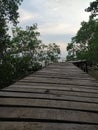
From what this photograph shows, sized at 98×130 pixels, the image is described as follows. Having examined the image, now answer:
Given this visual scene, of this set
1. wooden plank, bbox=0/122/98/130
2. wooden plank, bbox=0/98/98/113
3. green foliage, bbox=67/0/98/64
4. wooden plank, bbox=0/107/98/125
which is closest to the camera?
wooden plank, bbox=0/122/98/130

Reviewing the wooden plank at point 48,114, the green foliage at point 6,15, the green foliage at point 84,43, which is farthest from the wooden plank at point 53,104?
the green foliage at point 84,43

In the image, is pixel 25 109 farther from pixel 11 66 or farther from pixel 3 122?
pixel 11 66

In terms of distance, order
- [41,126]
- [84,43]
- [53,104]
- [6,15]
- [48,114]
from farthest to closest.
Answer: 1. [84,43]
2. [6,15]
3. [53,104]
4. [48,114]
5. [41,126]

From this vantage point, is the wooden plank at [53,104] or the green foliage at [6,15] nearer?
the wooden plank at [53,104]

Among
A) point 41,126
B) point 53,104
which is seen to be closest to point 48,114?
point 41,126

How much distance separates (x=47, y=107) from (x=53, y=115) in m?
0.40

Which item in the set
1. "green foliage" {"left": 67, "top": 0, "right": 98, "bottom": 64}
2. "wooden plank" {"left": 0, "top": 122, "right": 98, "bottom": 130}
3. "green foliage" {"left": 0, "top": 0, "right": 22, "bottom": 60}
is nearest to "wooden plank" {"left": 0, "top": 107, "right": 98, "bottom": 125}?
"wooden plank" {"left": 0, "top": 122, "right": 98, "bottom": 130}

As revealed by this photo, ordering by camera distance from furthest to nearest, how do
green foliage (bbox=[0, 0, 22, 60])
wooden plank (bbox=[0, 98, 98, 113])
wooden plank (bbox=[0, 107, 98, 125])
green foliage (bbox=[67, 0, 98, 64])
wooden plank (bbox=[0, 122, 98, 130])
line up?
1. green foliage (bbox=[67, 0, 98, 64])
2. green foliage (bbox=[0, 0, 22, 60])
3. wooden plank (bbox=[0, 98, 98, 113])
4. wooden plank (bbox=[0, 107, 98, 125])
5. wooden plank (bbox=[0, 122, 98, 130])

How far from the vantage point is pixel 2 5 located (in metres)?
27.2

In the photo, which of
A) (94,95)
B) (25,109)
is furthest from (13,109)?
(94,95)

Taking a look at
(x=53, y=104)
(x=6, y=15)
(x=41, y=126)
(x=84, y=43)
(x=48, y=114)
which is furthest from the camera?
(x=84, y=43)

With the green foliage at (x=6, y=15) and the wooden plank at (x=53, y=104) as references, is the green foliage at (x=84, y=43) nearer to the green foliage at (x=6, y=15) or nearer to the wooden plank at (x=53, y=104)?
the green foliage at (x=6, y=15)

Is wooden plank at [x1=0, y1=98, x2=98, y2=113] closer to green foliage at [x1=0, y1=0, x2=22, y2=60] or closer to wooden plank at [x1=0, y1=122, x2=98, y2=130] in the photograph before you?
wooden plank at [x1=0, y1=122, x2=98, y2=130]

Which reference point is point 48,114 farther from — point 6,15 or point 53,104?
point 6,15
